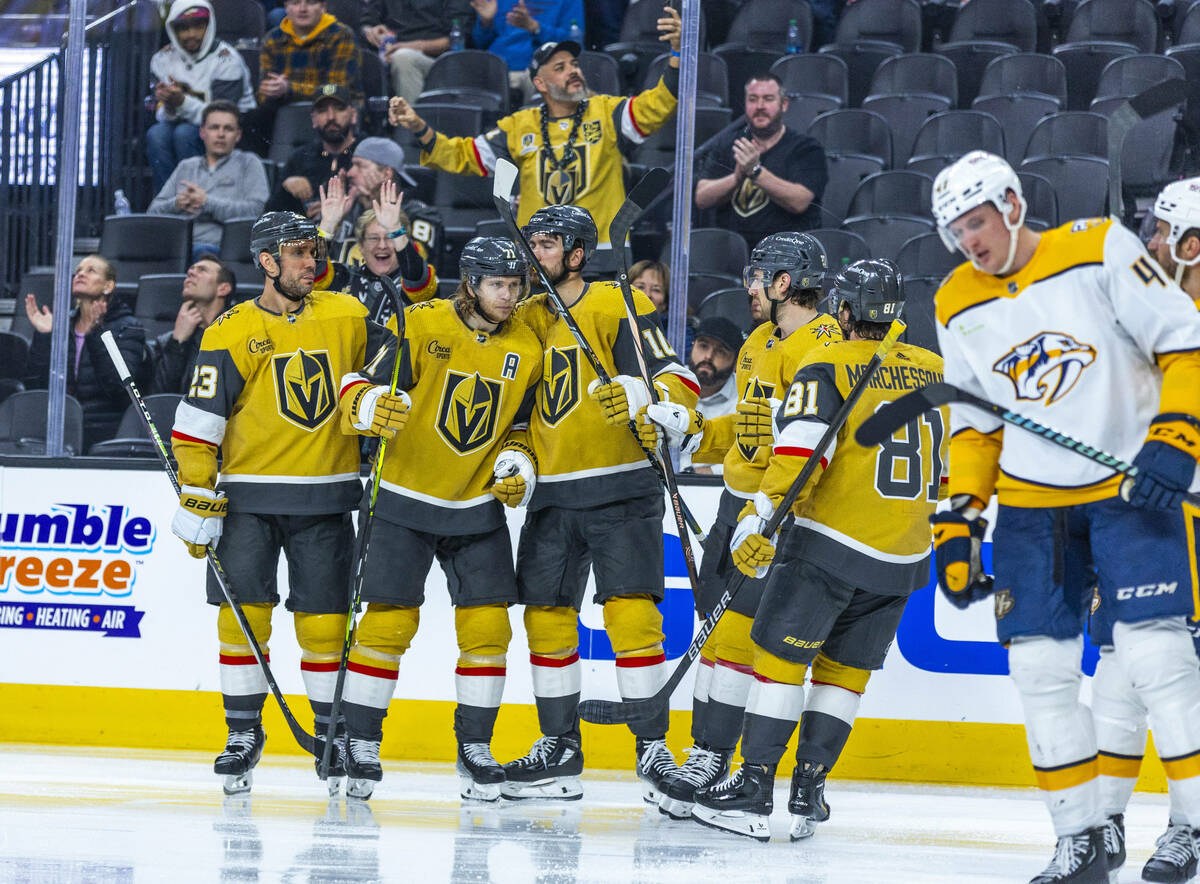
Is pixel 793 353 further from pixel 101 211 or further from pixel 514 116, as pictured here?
pixel 101 211

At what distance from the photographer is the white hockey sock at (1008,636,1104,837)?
2793 mm

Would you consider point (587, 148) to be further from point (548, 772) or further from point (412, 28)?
point (548, 772)

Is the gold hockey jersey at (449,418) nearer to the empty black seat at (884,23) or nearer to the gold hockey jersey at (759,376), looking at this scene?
the gold hockey jersey at (759,376)

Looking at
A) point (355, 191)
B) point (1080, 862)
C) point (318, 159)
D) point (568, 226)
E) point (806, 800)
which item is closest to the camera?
point (1080, 862)

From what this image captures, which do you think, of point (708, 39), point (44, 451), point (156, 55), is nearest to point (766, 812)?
point (44, 451)

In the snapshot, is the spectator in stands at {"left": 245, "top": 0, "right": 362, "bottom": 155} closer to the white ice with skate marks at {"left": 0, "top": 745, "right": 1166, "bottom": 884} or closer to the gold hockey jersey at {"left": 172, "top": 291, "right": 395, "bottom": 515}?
the gold hockey jersey at {"left": 172, "top": 291, "right": 395, "bottom": 515}

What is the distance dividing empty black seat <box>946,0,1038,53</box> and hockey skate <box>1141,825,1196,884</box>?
4492 millimetres

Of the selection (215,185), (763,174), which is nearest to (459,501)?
(763,174)

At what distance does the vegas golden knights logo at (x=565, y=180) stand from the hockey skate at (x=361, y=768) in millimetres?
2252

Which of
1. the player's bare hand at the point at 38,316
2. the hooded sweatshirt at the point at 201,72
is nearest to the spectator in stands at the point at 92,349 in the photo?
the player's bare hand at the point at 38,316

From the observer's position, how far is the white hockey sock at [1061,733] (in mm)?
2793

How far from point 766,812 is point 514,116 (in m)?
3.05

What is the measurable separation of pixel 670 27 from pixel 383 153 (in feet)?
4.32

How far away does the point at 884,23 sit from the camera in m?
6.77
